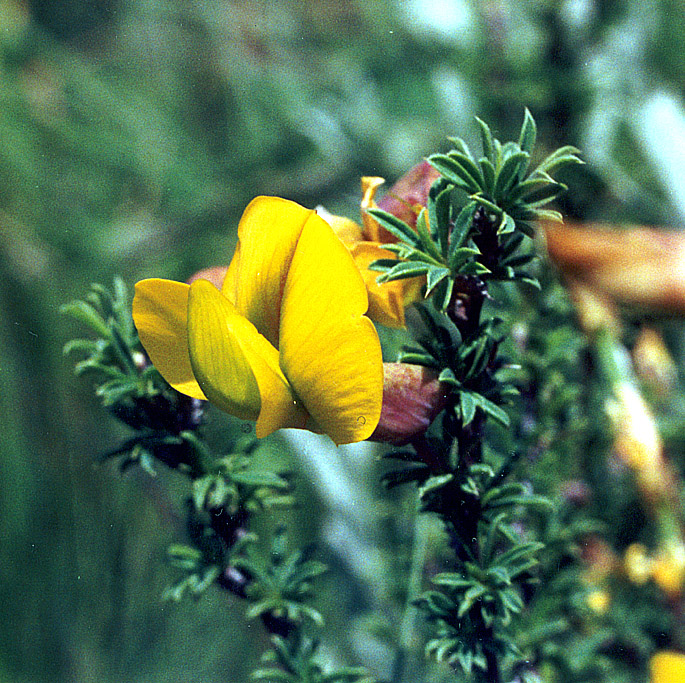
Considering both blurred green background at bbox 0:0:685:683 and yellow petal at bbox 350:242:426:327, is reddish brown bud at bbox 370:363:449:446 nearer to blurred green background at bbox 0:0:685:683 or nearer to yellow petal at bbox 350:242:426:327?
yellow petal at bbox 350:242:426:327

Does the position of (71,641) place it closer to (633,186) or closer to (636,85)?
(633,186)

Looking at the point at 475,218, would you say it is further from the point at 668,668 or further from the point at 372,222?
the point at 668,668

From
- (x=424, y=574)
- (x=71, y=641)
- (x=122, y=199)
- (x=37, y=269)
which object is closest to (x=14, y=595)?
(x=71, y=641)

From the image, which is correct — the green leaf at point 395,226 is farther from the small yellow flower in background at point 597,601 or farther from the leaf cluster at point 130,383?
the small yellow flower in background at point 597,601

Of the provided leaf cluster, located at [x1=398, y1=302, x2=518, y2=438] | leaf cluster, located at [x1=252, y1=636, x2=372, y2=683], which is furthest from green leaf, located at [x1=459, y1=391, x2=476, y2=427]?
leaf cluster, located at [x1=252, y1=636, x2=372, y2=683]

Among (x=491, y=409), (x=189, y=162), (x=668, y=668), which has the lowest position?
(x=668, y=668)

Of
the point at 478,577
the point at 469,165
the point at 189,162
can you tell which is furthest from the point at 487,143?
the point at 189,162
